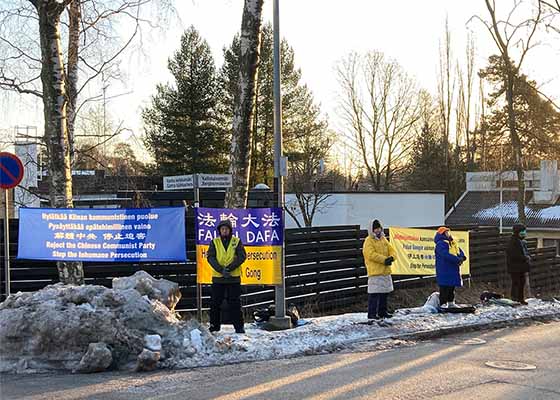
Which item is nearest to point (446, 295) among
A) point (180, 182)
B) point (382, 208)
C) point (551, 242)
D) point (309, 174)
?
point (180, 182)

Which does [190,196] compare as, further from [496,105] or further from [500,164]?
[496,105]

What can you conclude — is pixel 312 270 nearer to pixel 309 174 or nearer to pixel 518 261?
pixel 518 261

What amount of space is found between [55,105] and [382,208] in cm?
2789

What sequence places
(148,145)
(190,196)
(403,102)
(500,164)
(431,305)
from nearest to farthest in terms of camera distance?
1. (431,305)
2. (500,164)
3. (190,196)
4. (148,145)
5. (403,102)

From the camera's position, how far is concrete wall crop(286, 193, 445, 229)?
123ft

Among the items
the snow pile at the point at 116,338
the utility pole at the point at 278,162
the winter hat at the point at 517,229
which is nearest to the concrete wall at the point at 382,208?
the winter hat at the point at 517,229

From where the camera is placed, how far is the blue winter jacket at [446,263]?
13.0m

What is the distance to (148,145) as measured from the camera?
4369 centimetres

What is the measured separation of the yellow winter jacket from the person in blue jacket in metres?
1.84

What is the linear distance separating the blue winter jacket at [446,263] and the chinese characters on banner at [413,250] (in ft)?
8.98

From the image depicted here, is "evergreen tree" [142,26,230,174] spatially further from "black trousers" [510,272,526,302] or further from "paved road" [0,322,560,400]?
"paved road" [0,322,560,400]

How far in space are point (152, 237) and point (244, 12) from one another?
4.44 m

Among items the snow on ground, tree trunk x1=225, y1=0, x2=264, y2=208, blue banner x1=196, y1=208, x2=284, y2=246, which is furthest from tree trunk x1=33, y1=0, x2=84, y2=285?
the snow on ground

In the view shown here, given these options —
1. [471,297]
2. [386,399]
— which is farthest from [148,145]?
[386,399]
